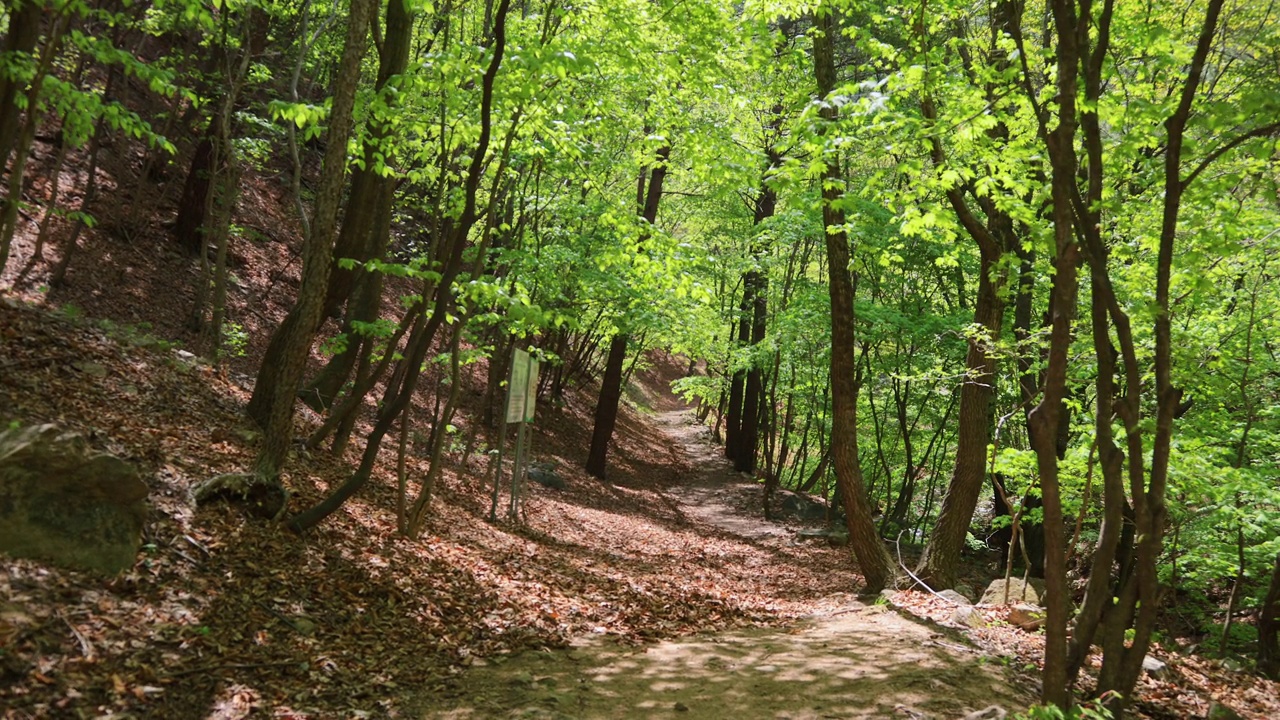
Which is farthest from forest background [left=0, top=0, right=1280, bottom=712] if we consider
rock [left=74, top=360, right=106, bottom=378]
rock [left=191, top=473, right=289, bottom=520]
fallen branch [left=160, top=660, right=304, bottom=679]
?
fallen branch [left=160, top=660, right=304, bottom=679]

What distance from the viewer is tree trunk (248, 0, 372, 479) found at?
5.83 m

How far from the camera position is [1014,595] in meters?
8.38

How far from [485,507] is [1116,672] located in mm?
8184

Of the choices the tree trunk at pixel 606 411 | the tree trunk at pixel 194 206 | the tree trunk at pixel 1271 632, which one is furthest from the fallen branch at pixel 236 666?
the tree trunk at pixel 606 411

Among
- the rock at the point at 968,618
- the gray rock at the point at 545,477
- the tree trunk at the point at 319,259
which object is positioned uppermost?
the tree trunk at the point at 319,259

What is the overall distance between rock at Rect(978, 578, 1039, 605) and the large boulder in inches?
312

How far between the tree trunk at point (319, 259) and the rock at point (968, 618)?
6136 mm

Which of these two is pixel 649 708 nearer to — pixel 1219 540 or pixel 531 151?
pixel 531 151

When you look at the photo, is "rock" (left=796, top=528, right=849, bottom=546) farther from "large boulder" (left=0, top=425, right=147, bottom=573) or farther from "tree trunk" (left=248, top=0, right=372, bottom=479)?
"large boulder" (left=0, top=425, right=147, bottom=573)

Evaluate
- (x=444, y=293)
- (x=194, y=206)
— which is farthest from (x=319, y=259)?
(x=194, y=206)

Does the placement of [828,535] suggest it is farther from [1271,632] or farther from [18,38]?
[18,38]

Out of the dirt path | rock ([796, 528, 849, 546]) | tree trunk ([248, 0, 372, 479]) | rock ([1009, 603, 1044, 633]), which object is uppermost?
tree trunk ([248, 0, 372, 479])

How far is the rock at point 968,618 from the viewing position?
6.99 meters

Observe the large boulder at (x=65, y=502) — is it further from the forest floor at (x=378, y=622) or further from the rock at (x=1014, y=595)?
the rock at (x=1014, y=595)
